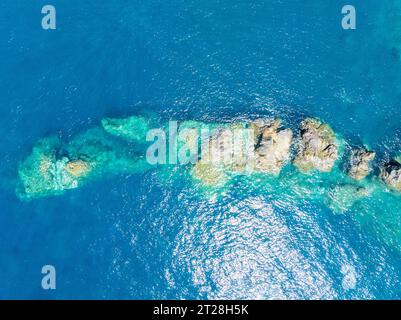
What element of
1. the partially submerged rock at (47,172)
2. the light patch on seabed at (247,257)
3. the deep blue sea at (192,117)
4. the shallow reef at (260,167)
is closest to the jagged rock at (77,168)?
the partially submerged rock at (47,172)

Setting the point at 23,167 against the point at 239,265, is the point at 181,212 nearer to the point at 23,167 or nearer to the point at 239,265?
the point at 239,265

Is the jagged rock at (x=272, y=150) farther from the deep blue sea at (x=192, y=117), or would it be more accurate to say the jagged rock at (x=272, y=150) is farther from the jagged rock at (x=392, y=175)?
the jagged rock at (x=392, y=175)

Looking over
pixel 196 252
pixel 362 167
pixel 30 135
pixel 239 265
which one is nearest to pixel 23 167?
pixel 30 135

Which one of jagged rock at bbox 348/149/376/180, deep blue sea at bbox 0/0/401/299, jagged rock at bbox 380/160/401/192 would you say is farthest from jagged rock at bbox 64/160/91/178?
jagged rock at bbox 380/160/401/192

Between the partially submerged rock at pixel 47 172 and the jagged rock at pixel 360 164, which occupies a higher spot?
the partially submerged rock at pixel 47 172

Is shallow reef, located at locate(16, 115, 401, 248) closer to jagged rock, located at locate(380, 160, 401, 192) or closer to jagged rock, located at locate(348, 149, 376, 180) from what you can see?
jagged rock, located at locate(348, 149, 376, 180)

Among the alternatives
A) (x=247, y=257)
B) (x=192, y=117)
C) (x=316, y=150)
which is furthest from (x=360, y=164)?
(x=192, y=117)

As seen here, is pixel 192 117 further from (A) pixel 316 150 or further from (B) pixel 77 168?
(A) pixel 316 150
